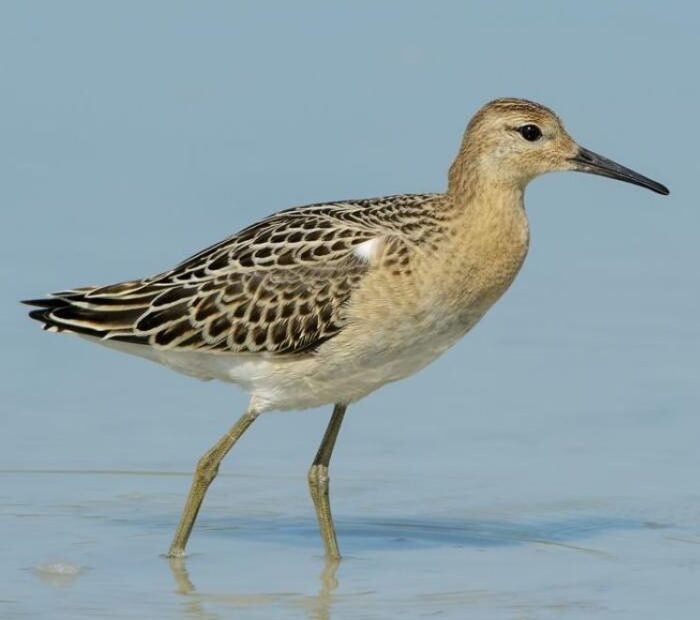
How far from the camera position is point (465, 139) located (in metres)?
13.6

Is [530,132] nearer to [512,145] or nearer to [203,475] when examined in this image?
[512,145]

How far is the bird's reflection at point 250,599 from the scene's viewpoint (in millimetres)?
11797

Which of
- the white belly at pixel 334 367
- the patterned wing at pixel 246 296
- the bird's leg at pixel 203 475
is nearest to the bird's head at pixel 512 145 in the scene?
the patterned wing at pixel 246 296

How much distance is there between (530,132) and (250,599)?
339cm

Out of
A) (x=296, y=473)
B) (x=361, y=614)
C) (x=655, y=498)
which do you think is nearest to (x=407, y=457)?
(x=296, y=473)

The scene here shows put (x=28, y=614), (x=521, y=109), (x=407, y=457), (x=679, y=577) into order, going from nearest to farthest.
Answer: (x=28, y=614)
(x=679, y=577)
(x=521, y=109)
(x=407, y=457)

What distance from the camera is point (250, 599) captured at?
12031 mm

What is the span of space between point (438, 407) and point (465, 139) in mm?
2254

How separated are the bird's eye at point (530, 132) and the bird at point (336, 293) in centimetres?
1

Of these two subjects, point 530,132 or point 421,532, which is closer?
point 530,132

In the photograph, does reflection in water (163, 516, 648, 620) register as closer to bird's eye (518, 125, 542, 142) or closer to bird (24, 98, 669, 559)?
bird (24, 98, 669, 559)

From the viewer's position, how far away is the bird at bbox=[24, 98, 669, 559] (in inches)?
507

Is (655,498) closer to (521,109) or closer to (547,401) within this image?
(547,401)

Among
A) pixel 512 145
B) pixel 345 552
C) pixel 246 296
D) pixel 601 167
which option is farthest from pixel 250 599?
pixel 601 167
